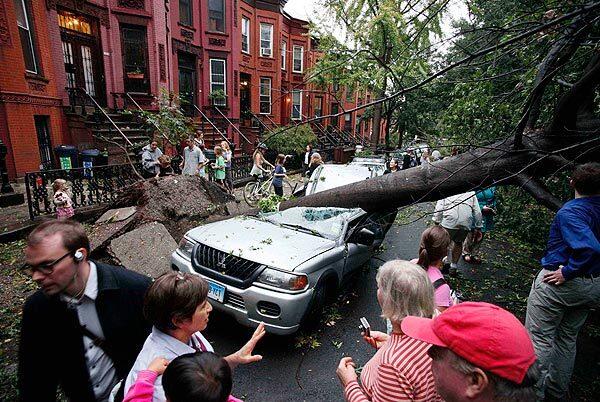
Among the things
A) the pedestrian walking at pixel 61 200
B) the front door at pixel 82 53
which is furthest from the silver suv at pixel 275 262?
the front door at pixel 82 53

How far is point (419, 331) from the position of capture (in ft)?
4.30

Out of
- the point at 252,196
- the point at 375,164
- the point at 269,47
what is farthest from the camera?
the point at 269,47

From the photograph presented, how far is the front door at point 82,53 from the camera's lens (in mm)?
12828

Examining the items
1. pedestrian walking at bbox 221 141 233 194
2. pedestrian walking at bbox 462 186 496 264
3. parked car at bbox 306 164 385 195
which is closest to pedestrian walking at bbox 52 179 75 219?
parked car at bbox 306 164 385 195

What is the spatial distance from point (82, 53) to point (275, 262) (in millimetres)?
15153

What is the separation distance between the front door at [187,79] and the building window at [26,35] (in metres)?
8.11

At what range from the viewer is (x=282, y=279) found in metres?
3.64

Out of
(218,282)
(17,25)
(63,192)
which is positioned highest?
(17,25)

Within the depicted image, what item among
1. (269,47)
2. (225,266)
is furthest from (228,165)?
(269,47)

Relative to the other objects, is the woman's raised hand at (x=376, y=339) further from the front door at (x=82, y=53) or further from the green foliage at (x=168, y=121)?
the front door at (x=82, y=53)

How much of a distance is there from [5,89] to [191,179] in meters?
7.50

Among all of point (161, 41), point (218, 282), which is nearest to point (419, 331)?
point (218, 282)

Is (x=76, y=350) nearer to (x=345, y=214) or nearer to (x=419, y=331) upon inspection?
(x=419, y=331)

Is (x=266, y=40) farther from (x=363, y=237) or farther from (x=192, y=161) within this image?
(x=363, y=237)
